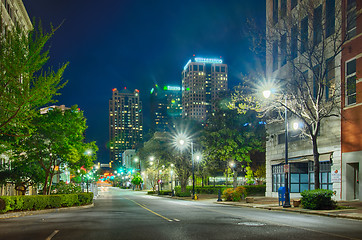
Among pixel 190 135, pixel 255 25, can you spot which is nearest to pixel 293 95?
pixel 255 25

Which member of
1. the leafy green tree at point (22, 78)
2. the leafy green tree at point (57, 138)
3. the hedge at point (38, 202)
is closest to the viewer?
the leafy green tree at point (22, 78)

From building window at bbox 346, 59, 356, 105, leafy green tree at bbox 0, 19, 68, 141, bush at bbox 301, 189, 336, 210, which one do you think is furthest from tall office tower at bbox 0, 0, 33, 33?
bush at bbox 301, 189, 336, 210

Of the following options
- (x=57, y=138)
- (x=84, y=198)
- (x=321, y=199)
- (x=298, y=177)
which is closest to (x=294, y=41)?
(x=298, y=177)

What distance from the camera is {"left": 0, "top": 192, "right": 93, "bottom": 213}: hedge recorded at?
22484 millimetres

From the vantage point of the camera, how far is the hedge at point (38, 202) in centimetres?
2248

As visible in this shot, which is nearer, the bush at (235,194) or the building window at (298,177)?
the building window at (298,177)

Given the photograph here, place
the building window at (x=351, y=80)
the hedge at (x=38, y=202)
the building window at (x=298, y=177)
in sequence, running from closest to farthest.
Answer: the hedge at (x=38, y=202) < the building window at (x=351, y=80) < the building window at (x=298, y=177)


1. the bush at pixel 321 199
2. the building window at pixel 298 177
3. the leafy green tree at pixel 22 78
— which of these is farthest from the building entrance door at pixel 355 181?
the leafy green tree at pixel 22 78

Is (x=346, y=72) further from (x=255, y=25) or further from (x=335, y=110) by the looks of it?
(x=255, y=25)

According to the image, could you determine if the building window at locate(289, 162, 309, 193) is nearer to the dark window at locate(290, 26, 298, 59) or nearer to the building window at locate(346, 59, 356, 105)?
the building window at locate(346, 59, 356, 105)

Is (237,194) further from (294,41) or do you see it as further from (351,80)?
(294,41)

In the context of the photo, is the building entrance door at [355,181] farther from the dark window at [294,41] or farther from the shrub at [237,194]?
the shrub at [237,194]

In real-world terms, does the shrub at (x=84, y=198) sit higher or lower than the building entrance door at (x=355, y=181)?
lower

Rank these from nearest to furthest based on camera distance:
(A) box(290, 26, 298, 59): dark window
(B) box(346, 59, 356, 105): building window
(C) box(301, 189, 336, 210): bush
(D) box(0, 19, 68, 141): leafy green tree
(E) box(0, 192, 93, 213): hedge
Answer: (D) box(0, 19, 68, 141): leafy green tree < (C) box(301, 189, 336, 210): bush < (E) box(0, 192, 93, 213): hedge < (A) box(290, 26, 298, 59): dark window < (B) box(346, 59, 356, 105): building window
